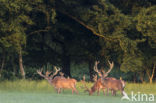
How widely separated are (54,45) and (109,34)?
8162mm

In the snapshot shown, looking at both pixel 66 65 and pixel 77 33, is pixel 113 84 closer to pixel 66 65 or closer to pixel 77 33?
pixel 77 33

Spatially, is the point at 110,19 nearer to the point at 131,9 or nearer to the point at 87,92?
the point at 131,9

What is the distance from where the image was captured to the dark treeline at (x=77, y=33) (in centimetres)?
3447

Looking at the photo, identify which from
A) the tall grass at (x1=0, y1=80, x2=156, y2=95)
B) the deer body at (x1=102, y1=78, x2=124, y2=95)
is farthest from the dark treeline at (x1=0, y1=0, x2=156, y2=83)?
the deer body at (x1=102, y1=78, x2=124, y2=95)

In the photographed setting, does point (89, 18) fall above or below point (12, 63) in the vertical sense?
above

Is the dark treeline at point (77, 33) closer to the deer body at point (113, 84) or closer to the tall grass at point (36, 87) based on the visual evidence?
the tall grass at point (36, 87)

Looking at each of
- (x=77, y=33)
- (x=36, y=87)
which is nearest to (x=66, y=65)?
(x=77, y=33)

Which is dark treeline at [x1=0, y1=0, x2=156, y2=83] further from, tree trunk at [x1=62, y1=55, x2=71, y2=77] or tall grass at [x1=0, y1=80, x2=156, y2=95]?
tall grass at [x1=0, y1=80, x2=156, y2=95]

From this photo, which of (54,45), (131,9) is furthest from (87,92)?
(54,45)

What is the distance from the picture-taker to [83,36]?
42.7 meters

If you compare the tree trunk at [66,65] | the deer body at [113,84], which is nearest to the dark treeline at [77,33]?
the tree trunk at [66,65]

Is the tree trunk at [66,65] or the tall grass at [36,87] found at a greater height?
the tree trunk at [66,65]

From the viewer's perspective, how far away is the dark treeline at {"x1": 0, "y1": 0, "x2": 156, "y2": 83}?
34469mm

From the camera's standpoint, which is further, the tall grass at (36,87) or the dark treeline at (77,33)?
the dark treeline at (77,33)
